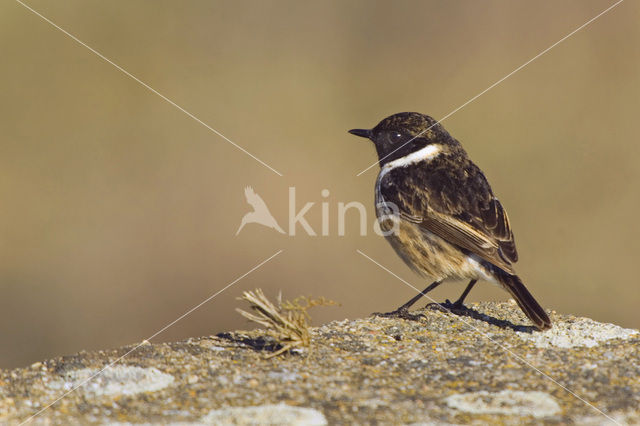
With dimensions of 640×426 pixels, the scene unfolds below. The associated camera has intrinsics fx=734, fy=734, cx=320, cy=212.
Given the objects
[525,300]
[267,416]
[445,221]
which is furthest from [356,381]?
[445,221]

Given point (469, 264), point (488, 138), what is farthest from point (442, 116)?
point (469, 264)

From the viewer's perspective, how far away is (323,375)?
4117mm

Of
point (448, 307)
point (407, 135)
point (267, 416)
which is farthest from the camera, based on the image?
point (407, 135)

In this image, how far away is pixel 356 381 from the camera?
400cm

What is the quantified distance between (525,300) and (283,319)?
6.89 ft

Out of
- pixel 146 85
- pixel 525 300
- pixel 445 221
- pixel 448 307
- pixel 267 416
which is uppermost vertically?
pixel 146 85

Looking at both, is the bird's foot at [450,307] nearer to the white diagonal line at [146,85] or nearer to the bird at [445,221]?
the bird at [445,221]

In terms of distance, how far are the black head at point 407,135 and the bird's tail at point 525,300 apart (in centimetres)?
184

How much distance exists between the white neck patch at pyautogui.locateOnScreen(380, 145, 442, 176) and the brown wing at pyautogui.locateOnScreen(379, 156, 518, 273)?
0.14 meters

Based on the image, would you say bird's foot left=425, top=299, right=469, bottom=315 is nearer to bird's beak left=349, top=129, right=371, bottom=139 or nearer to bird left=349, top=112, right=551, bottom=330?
bird left=349, top=112, right=551, bottom=330

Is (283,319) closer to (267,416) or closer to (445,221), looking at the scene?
(267,416)

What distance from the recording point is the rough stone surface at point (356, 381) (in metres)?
3.50

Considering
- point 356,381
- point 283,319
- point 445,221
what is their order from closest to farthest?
point 356,381
point 283,319
point 445,221

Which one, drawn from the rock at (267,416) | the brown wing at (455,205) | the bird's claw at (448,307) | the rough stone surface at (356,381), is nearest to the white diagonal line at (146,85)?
the brown wing at (455,205)
